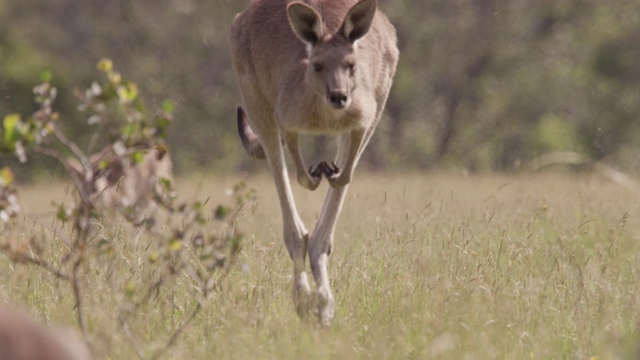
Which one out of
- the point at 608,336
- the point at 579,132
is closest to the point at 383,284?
the point at 608,336

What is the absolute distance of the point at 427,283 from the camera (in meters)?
5.59

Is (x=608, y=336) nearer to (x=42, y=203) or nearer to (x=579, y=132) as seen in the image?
(x=42, y=203)

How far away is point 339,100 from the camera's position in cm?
586

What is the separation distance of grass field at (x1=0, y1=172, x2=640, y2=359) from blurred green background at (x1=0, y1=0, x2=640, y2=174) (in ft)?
56.5

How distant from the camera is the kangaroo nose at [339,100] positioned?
5.86m

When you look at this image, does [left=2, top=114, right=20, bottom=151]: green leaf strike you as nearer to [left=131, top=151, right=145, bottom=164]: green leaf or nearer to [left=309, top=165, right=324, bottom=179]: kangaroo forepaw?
[left=131, top=151, right=145, bottom=164]: green leaf

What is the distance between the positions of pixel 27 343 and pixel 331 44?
3.61 m

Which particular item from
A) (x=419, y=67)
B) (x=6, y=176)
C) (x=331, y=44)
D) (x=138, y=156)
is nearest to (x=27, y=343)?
(x=6, y=176)

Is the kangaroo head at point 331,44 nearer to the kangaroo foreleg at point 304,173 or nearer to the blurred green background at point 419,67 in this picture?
the kangaroo foreleg at point 304,173

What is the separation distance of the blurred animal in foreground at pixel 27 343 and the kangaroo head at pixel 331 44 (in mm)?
3118

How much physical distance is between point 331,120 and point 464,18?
737 inches

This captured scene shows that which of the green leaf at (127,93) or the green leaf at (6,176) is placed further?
the green leaf at (127,93)

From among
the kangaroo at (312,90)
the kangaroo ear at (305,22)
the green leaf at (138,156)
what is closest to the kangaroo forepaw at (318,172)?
the kangaroo at (312,90)

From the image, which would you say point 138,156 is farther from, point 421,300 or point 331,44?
point 331,44
